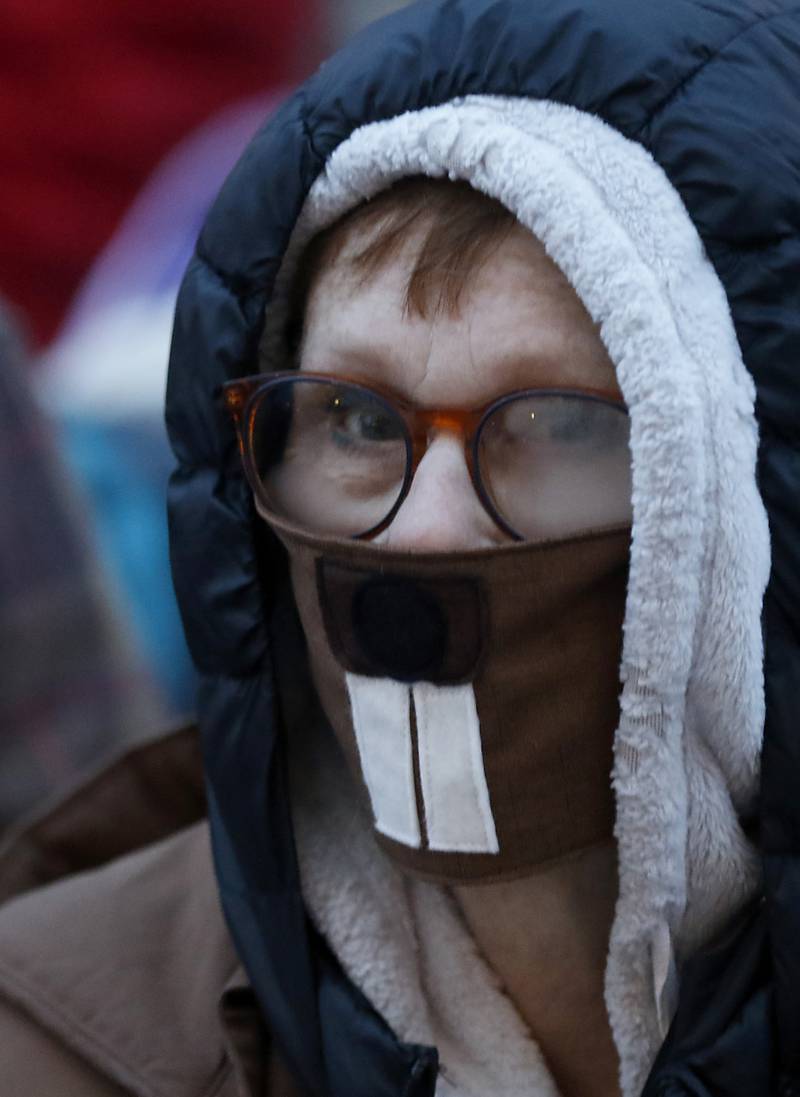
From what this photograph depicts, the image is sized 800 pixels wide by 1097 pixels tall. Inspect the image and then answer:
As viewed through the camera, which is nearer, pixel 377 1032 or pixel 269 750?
pixel 377 1032

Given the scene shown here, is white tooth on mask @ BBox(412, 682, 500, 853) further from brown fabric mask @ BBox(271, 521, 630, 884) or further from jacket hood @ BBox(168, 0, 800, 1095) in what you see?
jacket hood @ BBox(168, 0, 800, 1095)

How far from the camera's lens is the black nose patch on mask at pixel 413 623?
131cm

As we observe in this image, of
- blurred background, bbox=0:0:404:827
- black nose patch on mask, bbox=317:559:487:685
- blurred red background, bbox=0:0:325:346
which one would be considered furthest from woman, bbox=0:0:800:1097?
blurred red background, bbox=0:0:325:346

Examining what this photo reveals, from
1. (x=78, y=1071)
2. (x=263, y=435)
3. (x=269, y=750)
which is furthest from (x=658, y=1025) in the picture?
(x=263, y=435)

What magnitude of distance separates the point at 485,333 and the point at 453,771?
0.45 metres

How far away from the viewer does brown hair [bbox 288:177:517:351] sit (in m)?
1.36

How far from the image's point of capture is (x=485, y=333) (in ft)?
4.43

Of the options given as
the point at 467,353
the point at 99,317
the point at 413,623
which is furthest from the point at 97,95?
the point at 413,623

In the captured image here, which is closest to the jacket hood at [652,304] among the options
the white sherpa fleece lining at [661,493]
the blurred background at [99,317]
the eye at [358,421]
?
the white sherpa fleece lining at [661,493]

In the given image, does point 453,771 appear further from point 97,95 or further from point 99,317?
point 97,95

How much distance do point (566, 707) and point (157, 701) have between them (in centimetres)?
161

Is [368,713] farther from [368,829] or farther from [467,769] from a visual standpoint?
[368,829]

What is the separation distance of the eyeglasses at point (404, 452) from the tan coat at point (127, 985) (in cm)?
57

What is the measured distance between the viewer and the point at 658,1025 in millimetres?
1419
